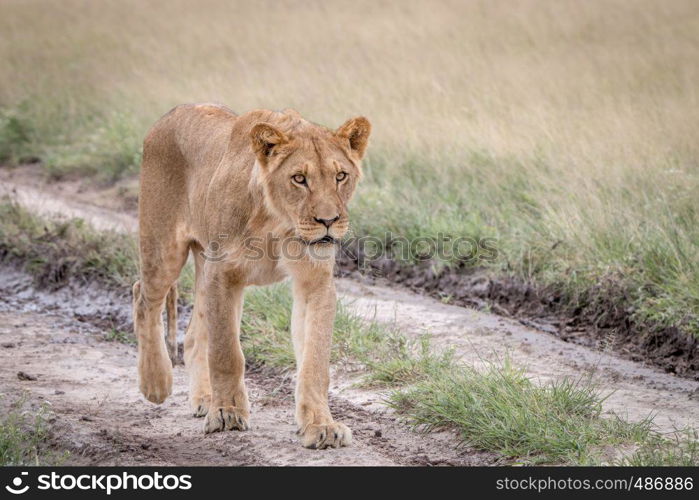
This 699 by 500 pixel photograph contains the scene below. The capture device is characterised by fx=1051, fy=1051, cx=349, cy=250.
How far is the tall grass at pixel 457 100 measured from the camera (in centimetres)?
726

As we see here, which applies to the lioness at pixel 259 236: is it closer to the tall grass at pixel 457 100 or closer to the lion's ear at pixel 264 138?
the lion's ear at pixel 264 138

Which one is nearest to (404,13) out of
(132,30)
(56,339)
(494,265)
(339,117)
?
(132,30)

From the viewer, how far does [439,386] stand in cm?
504

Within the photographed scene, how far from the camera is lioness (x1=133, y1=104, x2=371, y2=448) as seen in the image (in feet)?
14.9

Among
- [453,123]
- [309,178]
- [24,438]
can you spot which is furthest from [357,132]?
[453,123]

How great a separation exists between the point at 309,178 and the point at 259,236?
0.39m

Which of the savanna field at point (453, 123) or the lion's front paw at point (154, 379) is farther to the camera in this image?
the savanna field at point (453, 123)

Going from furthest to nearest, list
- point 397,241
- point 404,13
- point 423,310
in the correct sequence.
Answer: point 404,13, point 397,241, point 423,310

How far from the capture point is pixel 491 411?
466 centimetres

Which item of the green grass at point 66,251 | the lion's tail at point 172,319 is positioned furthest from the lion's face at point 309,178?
the green grass at point 66,251

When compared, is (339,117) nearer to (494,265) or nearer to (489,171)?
(489,171)

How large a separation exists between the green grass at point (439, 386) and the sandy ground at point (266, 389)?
0.37 ft

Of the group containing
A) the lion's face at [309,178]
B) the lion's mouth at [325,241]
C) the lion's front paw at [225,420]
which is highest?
the lion's face at [309,178]

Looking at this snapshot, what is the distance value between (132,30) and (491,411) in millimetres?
14096
